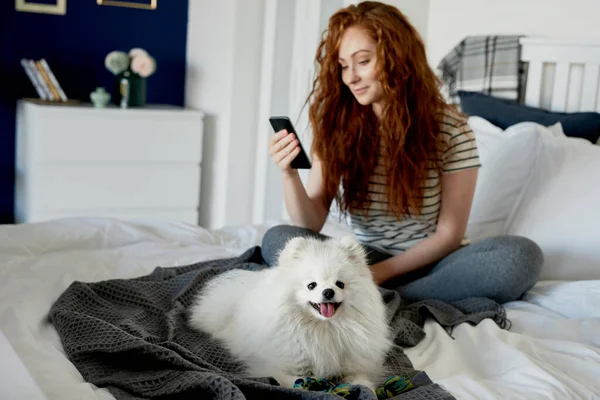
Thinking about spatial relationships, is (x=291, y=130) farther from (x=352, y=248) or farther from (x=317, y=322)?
(x=317, y=322)

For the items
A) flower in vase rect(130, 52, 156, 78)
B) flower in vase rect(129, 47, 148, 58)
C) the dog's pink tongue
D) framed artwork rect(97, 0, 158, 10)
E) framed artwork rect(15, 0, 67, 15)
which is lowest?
the dog's pink tongue

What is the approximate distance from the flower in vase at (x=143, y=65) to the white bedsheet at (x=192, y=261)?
66.2 inches

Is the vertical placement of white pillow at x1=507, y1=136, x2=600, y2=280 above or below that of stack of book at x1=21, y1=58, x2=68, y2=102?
below

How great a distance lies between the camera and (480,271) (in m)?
1.97

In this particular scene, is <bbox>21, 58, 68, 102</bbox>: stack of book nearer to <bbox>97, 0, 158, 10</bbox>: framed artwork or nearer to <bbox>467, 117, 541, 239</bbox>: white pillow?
<bbox>97, 0, 158, 10</bbox>: framed artwork

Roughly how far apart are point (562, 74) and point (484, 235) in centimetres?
71

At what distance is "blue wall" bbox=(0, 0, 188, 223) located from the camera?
3971 millimetres

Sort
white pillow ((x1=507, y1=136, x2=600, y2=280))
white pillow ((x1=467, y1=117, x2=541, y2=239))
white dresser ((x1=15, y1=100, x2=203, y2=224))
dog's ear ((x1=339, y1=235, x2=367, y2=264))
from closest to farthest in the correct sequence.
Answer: dog's ear ((x1=339, y1=235, x2=367, y2=264)) → white pillow ((x1=507, y1=136, x2=600, y2=280)) → white pillow ((x1=467, y1=117, x2=541, y2=239)) → white dresser ((x1=15, y1=100, x2=203, y2=224))

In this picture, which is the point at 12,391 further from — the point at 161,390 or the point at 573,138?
the point at 573,138

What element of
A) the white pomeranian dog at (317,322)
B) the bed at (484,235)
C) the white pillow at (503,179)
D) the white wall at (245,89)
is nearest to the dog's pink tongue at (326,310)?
the white pomeranian dog at (317,322)

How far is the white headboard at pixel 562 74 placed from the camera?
2730 mm

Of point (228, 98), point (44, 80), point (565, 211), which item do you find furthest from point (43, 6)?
point (565, 211)

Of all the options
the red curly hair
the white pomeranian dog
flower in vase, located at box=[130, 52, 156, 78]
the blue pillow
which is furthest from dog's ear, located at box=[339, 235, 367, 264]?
flower in vase, located at box=[130, 52, 156, 78]

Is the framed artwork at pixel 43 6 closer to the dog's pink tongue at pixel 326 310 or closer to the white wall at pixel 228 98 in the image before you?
the white wall at pixel 228 98
